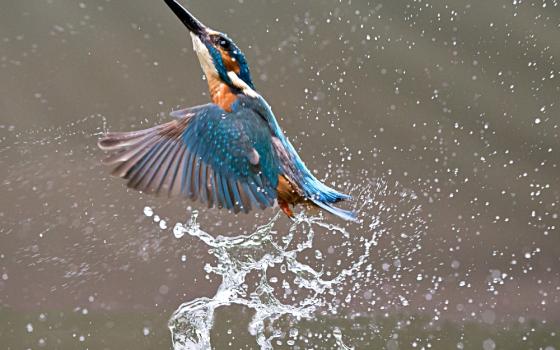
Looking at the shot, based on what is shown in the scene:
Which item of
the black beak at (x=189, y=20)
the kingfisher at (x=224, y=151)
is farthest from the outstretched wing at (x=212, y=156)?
the black beak at (x=189, y=20)

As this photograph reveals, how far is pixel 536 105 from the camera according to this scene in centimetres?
224

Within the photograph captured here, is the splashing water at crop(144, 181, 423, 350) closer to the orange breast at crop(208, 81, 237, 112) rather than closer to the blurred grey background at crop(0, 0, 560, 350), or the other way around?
the blurred grey background at crop(0, 0, 560, 350)

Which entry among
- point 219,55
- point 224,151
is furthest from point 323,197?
point 219,55

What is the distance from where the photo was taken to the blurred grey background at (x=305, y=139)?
212 centimetres

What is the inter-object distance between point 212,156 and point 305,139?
92cm

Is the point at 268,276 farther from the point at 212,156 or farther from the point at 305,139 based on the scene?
the point at 212,156

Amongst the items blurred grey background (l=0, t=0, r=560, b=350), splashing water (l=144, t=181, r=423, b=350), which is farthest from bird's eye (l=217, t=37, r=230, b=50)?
blurred grey background (l=0, t=0, r=560, b=350)

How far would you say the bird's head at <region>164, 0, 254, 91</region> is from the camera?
1236mm

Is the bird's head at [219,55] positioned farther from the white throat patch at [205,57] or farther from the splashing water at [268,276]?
the splashing water at [268,276]

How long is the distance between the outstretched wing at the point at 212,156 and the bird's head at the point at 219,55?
5cm

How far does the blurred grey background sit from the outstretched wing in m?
0.85

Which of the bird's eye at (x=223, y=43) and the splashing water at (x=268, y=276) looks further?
the splashing water at (x=268, y=276)

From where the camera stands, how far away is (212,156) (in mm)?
1225

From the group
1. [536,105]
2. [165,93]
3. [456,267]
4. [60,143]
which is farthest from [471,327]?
[60,143]
